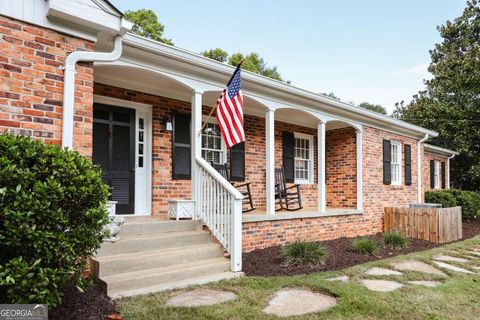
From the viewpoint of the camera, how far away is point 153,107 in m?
6.20

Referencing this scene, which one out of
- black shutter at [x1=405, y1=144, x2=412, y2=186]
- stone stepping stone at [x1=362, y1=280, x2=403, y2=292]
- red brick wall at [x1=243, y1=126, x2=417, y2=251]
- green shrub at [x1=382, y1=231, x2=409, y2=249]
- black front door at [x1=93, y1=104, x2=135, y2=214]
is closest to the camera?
stone stepping stone at [x1=362, y1=280, x2=403, y2=292]

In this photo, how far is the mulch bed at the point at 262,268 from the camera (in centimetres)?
292

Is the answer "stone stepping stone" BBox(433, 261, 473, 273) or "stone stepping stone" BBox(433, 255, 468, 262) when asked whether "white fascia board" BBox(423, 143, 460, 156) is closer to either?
"stone stepping stone" BBox(433, 255, 468, 262)

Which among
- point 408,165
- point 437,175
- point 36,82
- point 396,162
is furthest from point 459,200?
point 36,82

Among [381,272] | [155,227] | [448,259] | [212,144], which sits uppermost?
[212,144]

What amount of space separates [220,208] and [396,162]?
24.3 feet

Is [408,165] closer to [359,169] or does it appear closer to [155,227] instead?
[359,169]

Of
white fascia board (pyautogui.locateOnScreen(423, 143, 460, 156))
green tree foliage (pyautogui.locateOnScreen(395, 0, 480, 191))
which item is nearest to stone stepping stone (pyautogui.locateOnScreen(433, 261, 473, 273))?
white fascia board (pyautogui.locateOnScreen(423, 143, 460, 156))

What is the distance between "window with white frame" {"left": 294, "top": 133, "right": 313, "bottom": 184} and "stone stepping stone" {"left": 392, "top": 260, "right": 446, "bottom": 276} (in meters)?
3.95

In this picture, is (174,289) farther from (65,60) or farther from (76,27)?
(76,27)

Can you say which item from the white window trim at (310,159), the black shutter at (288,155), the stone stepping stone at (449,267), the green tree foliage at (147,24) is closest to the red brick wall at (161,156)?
the black shutter at (288,155)

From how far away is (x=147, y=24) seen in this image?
66.3 ft

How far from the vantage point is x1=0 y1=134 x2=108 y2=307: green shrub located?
243 centimetres

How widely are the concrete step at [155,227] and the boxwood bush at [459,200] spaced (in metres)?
10.2
